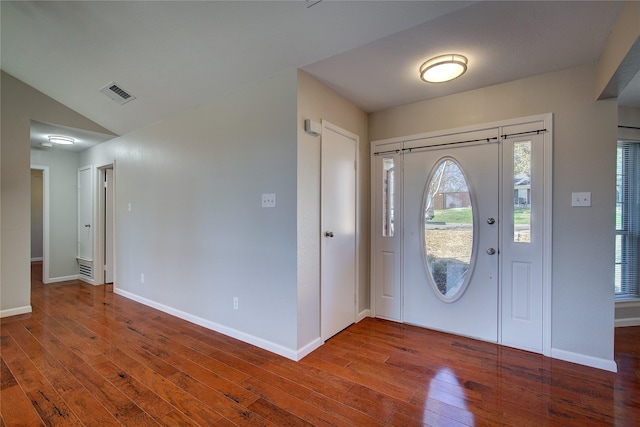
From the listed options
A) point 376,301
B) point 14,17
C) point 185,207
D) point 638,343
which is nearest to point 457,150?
point 376,301

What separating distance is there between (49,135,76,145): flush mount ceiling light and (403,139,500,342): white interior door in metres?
4.93

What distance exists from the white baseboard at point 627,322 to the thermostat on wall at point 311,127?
3858 millimetres

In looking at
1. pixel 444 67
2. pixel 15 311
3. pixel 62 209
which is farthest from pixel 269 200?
pixel 62 209

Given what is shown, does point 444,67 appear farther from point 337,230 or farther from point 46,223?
point 46,223

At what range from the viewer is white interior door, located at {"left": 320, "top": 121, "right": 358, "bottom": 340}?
2703 millimetres

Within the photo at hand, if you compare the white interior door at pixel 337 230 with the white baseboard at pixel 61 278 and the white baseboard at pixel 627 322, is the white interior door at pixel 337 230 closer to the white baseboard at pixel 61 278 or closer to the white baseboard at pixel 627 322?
the white baseboard at pixel 627 322

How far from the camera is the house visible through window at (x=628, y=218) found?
328 cm

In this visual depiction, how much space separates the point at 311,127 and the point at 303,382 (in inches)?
77.7

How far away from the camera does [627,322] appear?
3.17 m

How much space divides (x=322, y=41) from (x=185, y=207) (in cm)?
231

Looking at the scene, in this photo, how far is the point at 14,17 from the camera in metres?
2.54

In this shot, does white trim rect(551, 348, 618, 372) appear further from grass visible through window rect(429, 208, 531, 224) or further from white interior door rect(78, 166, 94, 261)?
white interior door rect(78, 166, 94, 261)

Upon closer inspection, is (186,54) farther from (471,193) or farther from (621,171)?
(621,171)

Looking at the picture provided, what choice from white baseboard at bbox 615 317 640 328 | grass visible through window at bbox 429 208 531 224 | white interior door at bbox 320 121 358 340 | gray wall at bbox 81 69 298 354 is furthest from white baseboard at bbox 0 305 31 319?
white baseboard at bbox 615 317 640 328
